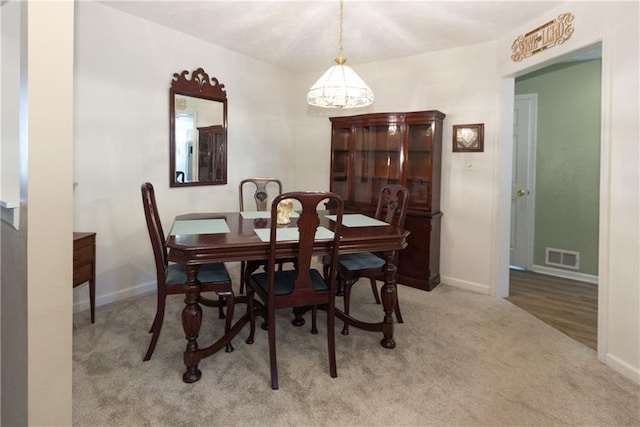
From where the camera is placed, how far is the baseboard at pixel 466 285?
3.50m

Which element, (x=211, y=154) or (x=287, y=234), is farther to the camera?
(x=211, y=154)

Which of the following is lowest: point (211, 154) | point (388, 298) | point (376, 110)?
point (388, 298)

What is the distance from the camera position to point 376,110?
414 centimetres

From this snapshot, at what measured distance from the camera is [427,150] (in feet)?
11.8

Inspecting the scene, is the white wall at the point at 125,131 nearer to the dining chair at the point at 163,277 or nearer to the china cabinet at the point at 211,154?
the china cabinet at the point at 211,154

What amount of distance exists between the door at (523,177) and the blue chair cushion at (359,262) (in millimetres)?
2708

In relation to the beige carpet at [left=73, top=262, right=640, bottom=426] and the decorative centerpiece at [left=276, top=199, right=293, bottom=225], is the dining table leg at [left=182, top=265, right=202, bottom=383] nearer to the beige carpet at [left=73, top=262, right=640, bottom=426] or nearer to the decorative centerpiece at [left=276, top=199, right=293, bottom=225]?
the beige carpet at [left=73, top=262, right=640, bottom=426]

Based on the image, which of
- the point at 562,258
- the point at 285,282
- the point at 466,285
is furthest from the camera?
the point at 562,258

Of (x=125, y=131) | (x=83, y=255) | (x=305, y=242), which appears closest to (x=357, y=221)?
(x=305, y=242)

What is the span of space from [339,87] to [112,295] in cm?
246

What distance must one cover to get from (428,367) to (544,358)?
751mm

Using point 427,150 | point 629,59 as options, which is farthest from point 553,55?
point 427,150

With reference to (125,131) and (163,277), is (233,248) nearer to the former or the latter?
(163,277)

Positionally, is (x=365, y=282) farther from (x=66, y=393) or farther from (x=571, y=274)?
(x=66, y=393)
